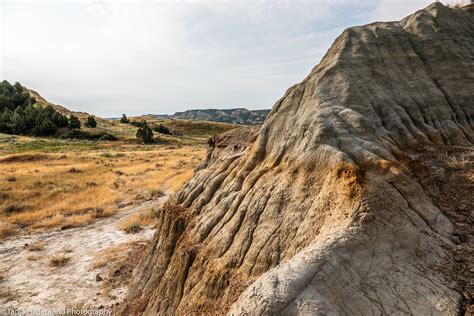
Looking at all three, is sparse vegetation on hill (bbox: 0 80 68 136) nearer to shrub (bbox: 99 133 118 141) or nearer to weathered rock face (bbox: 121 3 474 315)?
shrub (bbox: 99 133 118 141)

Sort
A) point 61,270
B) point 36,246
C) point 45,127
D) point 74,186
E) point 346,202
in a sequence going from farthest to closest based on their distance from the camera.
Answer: point 45,127 < point 74,186 < point 36,246 < point 61,270 < point 346,202

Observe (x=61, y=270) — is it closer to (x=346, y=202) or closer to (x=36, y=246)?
(x=36, y=246)

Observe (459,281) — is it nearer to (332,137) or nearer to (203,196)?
(332,137)

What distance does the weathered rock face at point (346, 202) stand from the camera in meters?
5.17

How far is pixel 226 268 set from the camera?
280 inches

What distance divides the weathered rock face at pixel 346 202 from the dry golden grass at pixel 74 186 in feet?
46.4

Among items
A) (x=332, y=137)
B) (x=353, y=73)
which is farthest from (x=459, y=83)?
(x=332, y=137)

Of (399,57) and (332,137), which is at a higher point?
(399,57)

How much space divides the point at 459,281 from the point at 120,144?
69.4 meters

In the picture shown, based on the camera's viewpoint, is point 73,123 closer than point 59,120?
No

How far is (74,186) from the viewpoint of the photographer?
100.0 ft

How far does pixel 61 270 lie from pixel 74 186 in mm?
17187

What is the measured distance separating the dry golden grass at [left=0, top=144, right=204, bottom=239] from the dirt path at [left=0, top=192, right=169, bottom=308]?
203 centimetres

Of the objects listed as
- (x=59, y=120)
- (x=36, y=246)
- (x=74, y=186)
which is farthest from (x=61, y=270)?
(x=59, y=120)
